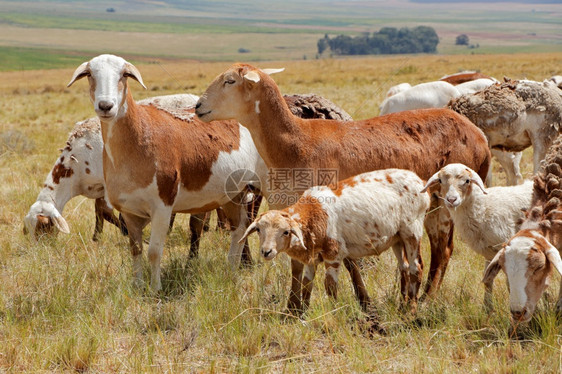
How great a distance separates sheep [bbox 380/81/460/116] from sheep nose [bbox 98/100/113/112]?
7.54 m

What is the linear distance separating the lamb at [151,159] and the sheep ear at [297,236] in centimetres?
172

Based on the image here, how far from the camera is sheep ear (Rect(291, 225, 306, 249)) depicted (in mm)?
5273

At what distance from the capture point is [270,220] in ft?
17.3

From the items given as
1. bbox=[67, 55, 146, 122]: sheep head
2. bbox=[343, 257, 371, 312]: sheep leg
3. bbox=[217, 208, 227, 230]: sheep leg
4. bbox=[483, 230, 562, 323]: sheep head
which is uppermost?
bbox=[67, 55, 146, 122]: sheep head

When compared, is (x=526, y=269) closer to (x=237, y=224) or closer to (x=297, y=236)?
(x=297, y=236)

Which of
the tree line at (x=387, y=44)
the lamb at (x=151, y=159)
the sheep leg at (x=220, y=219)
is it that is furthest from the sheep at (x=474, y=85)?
the tree line at (x=387, y=44)

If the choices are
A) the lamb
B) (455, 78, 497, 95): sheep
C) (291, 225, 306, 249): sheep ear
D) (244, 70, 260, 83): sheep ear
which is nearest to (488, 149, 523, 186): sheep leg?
(455, 78, 497, 95): sheep

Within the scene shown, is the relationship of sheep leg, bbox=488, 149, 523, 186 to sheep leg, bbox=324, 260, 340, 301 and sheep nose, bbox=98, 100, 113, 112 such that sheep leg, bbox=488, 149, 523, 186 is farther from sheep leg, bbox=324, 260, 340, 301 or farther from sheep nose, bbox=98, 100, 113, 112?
sheep nose, bbox=98, 100, 113, 112

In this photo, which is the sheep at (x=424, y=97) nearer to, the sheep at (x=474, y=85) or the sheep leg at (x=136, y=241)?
the sheep at (x=474, y=85)

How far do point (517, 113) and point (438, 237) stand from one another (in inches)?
128

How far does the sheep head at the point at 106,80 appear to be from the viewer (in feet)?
19.7

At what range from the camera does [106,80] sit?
20.1ft

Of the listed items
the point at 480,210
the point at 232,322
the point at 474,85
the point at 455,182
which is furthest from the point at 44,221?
the point at 474,85

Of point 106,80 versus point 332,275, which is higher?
point 106,80
